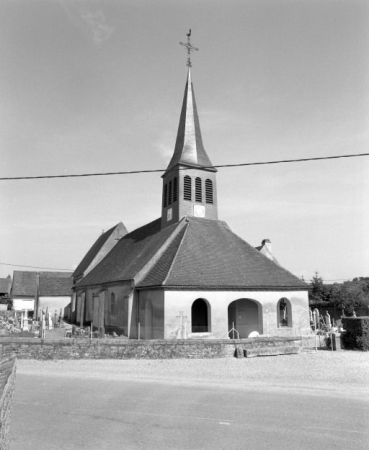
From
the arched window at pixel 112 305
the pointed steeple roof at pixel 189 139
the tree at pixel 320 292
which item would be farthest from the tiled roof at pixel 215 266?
the tree at pixel 320 292

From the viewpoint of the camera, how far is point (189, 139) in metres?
31.4

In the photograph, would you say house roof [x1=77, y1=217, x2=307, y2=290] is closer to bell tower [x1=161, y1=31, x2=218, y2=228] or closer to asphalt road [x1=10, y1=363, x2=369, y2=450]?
bell tower [x1=161, y1=31, x2=218, y2=228]

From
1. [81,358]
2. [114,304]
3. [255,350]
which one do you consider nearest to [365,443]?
[255,350]

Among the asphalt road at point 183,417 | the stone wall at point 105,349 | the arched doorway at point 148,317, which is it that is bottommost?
the asphalt road at point 183,417

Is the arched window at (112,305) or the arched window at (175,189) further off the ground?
the arched window at (175,189)

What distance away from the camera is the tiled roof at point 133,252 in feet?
88.4

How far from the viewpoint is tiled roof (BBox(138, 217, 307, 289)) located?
75.3 feet

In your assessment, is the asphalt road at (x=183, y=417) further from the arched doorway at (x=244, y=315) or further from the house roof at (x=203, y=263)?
the arched doorway at (x=244, y=315)

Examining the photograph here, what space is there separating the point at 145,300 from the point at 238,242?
27.9 ft

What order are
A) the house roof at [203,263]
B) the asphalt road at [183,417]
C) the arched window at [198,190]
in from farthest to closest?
the arched window at [198,190] → the house roof at [203,263] → the asphalt road at [183,417]

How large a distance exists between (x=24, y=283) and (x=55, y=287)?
8632 mm

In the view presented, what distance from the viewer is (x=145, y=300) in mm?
24109

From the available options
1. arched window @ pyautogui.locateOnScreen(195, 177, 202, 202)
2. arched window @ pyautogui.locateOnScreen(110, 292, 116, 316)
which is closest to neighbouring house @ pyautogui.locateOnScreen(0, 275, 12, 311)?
arched window @ pyautogui.locateOnScreen(110, 292, 116, 316)

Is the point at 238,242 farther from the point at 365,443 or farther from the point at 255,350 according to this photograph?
the point at 365,443
